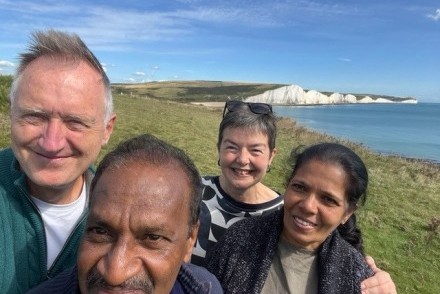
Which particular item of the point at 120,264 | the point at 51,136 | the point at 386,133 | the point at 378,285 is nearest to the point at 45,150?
the point at 51,136

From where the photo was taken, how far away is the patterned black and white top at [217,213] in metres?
3.14

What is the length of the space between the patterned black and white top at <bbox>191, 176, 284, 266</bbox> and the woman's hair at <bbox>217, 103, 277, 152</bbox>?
22.8 inches

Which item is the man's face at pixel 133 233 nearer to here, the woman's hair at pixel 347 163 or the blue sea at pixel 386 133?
the woman's hair at pixel 347 163

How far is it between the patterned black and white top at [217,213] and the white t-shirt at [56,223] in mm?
1176

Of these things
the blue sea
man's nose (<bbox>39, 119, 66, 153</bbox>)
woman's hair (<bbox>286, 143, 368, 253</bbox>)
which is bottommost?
the blue sea

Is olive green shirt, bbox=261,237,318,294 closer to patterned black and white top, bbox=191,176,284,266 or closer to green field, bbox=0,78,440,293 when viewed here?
patterned black and white top, bbox=191,176,284,266

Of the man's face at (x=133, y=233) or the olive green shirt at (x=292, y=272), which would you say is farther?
the olive green shirt at (x=292, y=272)

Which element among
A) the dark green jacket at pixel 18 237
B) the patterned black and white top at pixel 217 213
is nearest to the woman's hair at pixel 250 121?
the patterned black and white top at pixel 217 213

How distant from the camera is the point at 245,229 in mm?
2734

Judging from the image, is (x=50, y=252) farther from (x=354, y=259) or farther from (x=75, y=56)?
(x=354, y=259)

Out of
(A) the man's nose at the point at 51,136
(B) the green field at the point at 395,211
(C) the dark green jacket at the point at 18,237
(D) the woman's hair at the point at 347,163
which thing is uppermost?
(A) the man's nose at the point at 51,136

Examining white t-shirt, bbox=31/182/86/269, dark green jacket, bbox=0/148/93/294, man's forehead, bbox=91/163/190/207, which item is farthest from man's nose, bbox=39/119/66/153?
man's forehead, bbox=91/163/190/207

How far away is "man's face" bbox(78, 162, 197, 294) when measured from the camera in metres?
1.39

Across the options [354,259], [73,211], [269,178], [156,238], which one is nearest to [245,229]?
[354,259]
